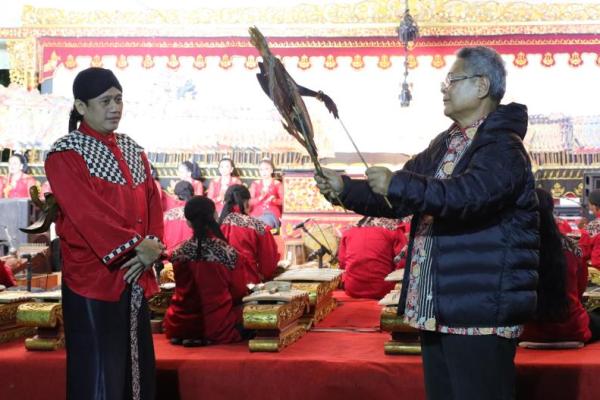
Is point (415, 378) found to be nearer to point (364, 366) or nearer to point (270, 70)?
point (364, 366)

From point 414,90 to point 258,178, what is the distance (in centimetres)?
229

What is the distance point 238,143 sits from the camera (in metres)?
9.70

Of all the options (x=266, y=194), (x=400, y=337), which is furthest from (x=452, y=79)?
(x=266, y=194)

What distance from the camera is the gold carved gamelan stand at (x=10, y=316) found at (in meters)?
4.08

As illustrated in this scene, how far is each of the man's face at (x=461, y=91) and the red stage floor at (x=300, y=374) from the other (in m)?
1.58

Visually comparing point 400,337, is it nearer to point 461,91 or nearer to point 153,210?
point 153,210

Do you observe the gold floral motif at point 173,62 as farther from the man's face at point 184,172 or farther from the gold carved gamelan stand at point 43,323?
the gold carved gamelan stand at point 43,323

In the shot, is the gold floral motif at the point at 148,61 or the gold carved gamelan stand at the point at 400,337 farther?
the gold floral motif at the point at 148,61

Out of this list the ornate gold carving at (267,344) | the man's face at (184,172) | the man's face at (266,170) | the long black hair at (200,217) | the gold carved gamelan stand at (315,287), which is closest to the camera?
the ornate gold carving at (267,344)

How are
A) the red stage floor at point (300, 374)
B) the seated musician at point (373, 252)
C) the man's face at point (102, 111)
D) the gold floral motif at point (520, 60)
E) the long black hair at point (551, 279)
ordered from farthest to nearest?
the gold floral motif at point (520, 60)
the seated musician at point (373, 252)
the red stage floor at point (300, 374)
the man's face at point (102, 111)
the long black hair at point (551, 279)

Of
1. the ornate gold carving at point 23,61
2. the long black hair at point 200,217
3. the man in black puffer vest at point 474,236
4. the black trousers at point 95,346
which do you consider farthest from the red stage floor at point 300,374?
the ornate gold carving at point 23,61

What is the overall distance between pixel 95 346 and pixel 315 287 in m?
2.34

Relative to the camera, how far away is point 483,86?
7.02 ft

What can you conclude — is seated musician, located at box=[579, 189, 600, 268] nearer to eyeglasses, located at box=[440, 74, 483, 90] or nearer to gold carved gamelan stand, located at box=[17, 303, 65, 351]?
gold carved gamelan stand, located at box=[17, 303, 65, 351]
